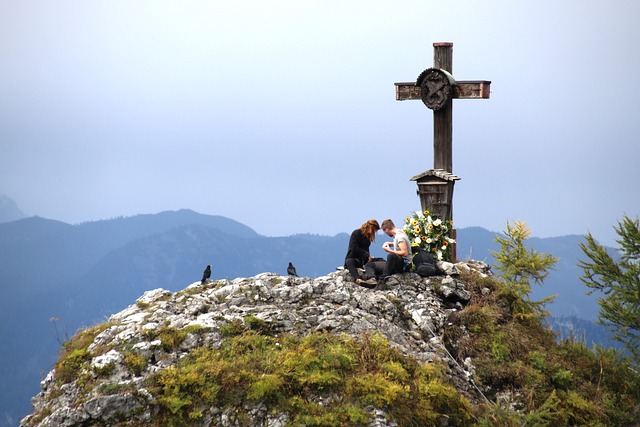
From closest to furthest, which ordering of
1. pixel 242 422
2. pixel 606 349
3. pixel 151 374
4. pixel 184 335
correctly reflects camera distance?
pixel 242 422
pixel 151 374
pixel 184 335
pixel 606 349

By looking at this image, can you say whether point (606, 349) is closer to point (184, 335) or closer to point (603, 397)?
point (603, 397)

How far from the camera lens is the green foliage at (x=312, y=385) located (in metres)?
10.9

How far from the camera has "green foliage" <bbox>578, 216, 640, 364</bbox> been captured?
15.9 m

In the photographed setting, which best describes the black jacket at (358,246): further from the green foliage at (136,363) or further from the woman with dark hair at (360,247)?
the green foliage at (136,363)

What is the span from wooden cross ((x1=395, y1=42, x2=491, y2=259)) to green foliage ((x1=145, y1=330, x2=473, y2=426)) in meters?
7.22

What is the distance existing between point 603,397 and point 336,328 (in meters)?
6.06

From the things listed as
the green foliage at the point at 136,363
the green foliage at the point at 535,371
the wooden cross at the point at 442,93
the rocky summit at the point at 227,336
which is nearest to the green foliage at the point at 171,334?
the rocky summit at the point at 227,336

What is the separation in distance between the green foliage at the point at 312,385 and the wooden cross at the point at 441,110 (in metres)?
7.22

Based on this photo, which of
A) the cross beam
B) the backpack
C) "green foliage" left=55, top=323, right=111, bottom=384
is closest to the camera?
"green foliage" left=55, top=323, right=111, bottom=384

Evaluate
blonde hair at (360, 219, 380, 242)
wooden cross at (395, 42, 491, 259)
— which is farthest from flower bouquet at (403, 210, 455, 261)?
blonde hair at (360, 219, 380, 242)

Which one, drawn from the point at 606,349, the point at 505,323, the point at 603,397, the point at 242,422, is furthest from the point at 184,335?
the point at 606,349

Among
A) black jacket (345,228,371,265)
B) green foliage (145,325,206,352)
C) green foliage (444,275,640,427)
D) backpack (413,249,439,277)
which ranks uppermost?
→ black jacket (345,228,371,265)

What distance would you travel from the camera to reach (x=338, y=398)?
11172mm

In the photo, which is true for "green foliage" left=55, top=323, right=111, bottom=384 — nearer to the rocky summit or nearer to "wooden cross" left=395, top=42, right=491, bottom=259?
the rocky summit
